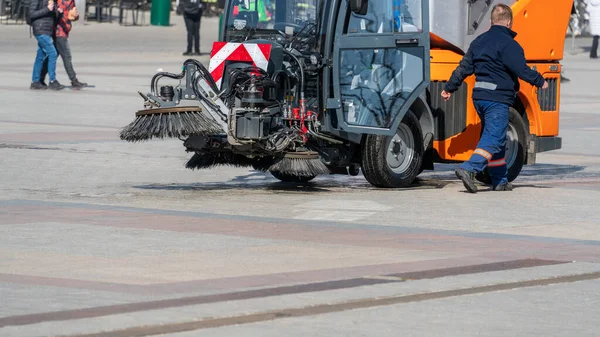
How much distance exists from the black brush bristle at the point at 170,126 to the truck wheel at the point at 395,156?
161cm

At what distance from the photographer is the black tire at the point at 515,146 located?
44.5ft

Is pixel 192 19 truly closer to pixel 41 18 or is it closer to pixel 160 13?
pixel 160 13

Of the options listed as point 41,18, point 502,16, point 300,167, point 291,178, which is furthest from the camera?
point 41,18

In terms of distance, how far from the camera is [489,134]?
12.5 meters

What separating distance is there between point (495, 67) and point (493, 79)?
0.35ft

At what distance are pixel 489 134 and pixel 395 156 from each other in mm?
911

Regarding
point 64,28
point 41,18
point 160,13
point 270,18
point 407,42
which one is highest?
point 160,13

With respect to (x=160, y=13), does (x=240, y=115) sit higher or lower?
lower

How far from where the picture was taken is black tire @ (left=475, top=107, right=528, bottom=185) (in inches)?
534

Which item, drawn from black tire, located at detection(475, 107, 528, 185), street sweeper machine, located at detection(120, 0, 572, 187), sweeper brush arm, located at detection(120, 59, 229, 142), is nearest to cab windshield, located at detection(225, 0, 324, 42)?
street sweeper machine, located at detection(120, 0, 572, 187)

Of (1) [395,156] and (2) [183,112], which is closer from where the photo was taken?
(2) [183,112]

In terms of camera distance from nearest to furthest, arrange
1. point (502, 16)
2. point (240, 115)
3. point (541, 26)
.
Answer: point (240, 115), point (502, 16), point (541, 26)

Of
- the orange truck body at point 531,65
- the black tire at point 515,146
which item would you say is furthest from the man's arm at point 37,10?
the black tire at point 515,146

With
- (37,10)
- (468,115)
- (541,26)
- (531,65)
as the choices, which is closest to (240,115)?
(468,115)
